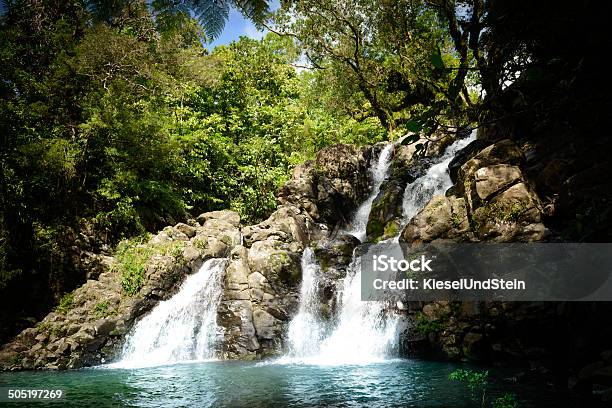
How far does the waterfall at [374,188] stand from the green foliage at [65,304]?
37.3ft

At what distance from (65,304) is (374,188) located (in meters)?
13.9

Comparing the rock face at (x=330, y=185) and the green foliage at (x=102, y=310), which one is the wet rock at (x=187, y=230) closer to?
the green foliage at (x=102, y=310)

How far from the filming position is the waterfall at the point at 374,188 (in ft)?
60.0

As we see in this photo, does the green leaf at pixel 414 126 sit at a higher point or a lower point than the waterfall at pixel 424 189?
lower

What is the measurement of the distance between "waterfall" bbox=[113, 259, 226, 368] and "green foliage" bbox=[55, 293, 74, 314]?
2.46 metres

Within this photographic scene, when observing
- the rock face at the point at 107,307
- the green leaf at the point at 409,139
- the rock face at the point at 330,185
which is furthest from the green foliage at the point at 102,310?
the green leaf at the point at 409,139

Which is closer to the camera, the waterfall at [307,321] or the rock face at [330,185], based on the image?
the waterfall at [307,321]

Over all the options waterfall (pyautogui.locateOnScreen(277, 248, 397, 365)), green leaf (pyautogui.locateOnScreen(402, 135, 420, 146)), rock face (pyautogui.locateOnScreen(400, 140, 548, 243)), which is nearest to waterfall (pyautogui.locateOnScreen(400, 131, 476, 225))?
rock face (pyautogui.locateOnScreen(400, 140, 548, 243))

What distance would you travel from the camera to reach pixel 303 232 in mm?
15867

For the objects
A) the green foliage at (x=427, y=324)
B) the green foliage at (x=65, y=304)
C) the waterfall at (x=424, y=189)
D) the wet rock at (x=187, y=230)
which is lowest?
the green foliage at (x=427, y=324)

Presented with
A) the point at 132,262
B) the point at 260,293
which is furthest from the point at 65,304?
the point at 260,293

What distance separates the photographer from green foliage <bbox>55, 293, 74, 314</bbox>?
1273 centimetres

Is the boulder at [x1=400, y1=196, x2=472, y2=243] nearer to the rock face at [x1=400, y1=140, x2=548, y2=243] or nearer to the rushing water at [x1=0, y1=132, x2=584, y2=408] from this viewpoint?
the rock face at [x1=400, y1=140, x2=548, y2=243]

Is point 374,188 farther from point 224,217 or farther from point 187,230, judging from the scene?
point 187,230
